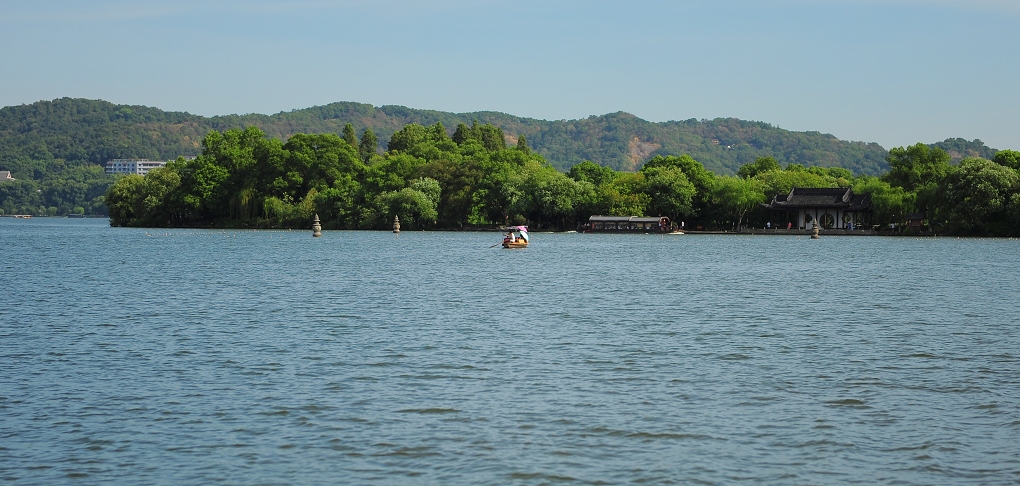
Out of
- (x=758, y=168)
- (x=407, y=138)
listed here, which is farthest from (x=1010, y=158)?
(x=407, y=138)

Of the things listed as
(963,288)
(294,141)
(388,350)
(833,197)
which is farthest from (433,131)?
(388,350)

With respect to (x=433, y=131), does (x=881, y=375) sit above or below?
below

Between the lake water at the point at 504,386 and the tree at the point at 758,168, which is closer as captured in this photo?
the lake water at the point at 504,386

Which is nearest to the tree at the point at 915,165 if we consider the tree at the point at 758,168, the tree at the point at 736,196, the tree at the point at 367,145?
the tree at the point at 736,196

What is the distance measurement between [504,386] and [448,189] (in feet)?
340

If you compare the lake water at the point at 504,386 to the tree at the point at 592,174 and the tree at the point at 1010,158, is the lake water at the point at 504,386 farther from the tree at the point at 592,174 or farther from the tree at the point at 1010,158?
the tree at the point at 592,174

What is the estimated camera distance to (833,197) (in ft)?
367

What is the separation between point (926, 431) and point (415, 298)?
68.5 feet

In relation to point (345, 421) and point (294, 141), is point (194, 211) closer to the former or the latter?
point (294, 141)

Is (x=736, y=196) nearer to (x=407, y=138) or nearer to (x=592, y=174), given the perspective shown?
(x=592, y=174)

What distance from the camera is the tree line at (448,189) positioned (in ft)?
372

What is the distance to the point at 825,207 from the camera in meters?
111

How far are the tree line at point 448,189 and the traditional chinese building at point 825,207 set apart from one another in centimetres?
208

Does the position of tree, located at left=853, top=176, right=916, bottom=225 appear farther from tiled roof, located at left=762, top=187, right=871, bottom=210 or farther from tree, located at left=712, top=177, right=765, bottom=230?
tree, located at left=712, top=177, right=765, bottom=230
